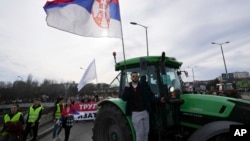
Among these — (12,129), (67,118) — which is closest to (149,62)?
(12,129)

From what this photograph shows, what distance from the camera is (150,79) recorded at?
5.58 meters

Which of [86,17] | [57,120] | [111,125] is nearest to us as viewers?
[111,125]

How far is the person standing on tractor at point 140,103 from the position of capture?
5.10 meters

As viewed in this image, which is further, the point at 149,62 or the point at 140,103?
the point at 149,62

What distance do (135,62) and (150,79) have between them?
0.60m

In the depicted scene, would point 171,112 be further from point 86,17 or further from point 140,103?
point 86,17

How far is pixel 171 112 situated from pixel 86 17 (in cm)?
335

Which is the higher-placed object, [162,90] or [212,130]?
[162,90]

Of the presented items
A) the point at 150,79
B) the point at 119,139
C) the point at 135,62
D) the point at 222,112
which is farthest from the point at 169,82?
the point at 119,139

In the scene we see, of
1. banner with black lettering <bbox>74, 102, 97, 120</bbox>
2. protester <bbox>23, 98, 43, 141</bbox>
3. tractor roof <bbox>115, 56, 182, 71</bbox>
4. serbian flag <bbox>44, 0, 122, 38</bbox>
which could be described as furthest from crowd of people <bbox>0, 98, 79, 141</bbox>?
banner with black lettering <bbox>74, 102, 97, 120</bbox>

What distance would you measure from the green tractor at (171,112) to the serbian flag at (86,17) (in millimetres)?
Answer: 1160

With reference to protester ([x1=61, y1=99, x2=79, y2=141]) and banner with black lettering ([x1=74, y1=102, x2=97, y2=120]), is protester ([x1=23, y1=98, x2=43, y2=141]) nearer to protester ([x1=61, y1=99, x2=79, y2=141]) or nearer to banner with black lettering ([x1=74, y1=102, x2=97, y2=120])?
protester ([x1=61, y1=99, x2=79, y2=141])

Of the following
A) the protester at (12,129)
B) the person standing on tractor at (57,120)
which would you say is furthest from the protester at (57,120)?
the protester at (12,129)

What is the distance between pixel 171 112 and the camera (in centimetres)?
541
